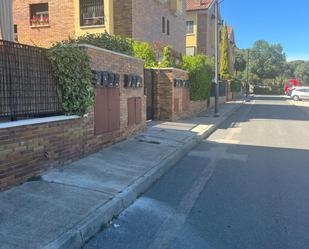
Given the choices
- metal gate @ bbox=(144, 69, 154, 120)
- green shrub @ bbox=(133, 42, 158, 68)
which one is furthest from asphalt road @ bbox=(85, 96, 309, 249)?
green shrub @ bbox=(133, 42, 158, 68)

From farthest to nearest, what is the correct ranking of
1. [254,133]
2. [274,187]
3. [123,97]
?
[254,133]
[123,97]
[274,187]

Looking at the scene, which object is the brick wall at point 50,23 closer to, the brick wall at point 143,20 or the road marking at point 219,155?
the brick wall at point 143,20

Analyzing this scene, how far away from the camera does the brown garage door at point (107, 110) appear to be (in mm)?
9281

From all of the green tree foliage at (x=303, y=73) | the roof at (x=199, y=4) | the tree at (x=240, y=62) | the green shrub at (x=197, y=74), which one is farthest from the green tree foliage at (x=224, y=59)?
the green tree foliage at (x=303, y=73)

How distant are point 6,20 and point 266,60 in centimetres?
10502

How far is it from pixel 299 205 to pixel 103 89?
5085 mm

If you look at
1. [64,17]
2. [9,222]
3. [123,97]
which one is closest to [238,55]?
[64,17]

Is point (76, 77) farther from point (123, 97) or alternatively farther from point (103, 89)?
point (123, 97)

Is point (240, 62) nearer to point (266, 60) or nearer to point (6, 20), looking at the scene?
point (266, 60)

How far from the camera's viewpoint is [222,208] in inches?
244

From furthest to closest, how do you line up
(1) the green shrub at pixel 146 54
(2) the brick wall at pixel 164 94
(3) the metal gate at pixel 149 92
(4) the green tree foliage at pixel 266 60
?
(4) the green tree foliage at pixel 266 60 < (1) the green shrub at pixel 146 54 < (2) the brick wall at pixel 164 94 < (3) the metal gate at pixel 149 92

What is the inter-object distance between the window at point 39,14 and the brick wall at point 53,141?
1468 centimetres

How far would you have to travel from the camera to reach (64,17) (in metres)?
23.4

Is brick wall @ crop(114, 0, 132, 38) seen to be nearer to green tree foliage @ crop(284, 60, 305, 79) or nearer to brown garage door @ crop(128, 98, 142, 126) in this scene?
brown garage door @ crop(128, 98, 142, 126)
